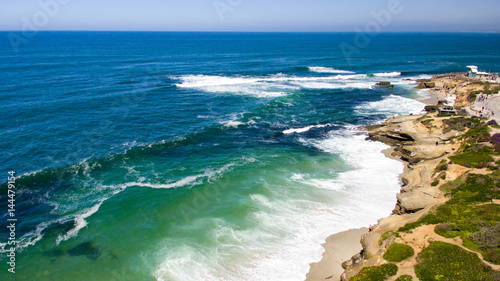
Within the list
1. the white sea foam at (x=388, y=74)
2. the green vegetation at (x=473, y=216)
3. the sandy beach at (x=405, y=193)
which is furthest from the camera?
the white sea foam at (x=388, y=74)

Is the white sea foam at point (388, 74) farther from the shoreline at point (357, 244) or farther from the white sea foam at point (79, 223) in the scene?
the white sea foam at point (79, 223)

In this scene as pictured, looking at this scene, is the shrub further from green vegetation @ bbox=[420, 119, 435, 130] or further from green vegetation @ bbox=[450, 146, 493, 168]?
green vegetation @ bbox=[420, 119, 435, 130]

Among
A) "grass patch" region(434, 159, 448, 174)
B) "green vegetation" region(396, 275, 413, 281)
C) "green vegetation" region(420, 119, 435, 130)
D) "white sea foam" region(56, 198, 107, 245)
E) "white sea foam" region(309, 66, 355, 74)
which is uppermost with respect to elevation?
"white sea foam" region(309, 66, 355, 74)

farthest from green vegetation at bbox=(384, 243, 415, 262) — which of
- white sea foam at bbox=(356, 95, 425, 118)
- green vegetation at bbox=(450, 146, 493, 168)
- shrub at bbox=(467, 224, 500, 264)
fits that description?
white sea foam at bbox=(356, 95, 425, 118)

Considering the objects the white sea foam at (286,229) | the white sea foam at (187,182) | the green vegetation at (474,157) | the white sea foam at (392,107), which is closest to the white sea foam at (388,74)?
the white sea foam at (392,107)

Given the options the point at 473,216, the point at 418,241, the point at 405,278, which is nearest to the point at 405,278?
the point at 405,278

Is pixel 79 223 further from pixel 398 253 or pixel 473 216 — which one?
pixel 473 216
